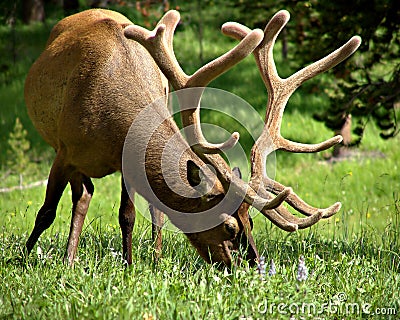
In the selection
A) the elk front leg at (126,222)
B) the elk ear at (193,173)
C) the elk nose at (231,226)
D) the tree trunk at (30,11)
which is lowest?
the tree trunk at (30,11)

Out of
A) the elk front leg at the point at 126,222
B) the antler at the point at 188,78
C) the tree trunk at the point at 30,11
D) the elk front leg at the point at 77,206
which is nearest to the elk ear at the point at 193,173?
the antler at the point at 188,78

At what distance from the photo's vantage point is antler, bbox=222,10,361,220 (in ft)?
15.0

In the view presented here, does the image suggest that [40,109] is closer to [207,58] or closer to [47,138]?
[47,138]

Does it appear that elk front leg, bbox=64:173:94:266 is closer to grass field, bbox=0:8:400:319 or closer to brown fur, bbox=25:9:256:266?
brown fur, bbox=25:9:256:266

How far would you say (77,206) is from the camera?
575 centimetres

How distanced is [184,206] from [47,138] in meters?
1.75

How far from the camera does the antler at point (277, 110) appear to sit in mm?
4562

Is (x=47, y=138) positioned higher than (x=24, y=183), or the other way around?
(x=47, y=138)

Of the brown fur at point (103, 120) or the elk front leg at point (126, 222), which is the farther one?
the elk front leg at point (126, 222)

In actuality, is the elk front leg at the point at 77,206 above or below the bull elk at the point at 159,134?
below

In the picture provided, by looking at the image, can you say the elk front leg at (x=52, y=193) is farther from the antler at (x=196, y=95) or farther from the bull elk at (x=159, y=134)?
the antler at (x=196, y=95)

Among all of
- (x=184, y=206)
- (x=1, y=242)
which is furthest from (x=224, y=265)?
(x=1, y=242)

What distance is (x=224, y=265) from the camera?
15.3ft

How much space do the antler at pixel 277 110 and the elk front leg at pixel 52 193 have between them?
5.07 feet
